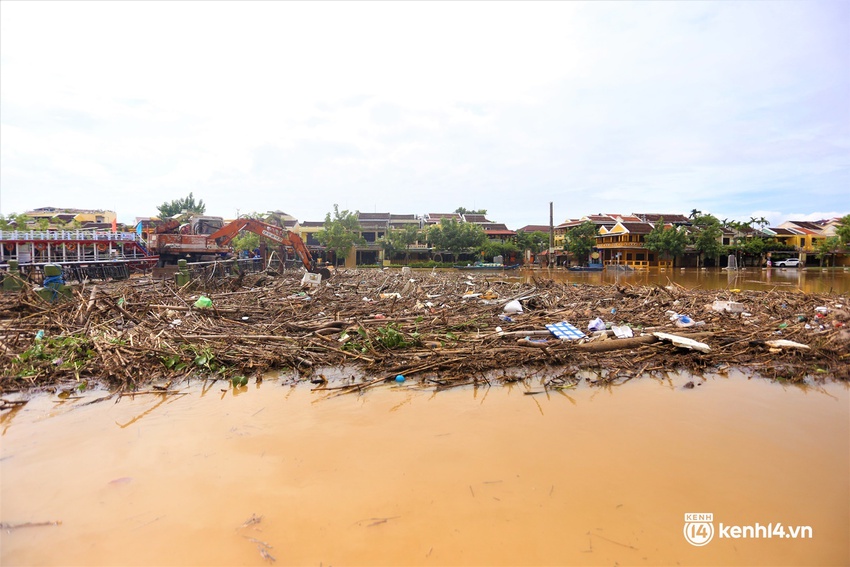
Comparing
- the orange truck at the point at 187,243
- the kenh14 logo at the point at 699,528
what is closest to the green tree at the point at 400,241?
the orange truck at the point at 187,243

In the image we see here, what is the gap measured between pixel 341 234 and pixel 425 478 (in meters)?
36.0

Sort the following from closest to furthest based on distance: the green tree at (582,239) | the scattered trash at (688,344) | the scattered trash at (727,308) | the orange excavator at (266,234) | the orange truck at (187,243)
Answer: the scattered trash at (688,344), the scattered trash at (727,308), the orange excavator at (266,234), the orange truck at (187,243), the green tree at (582,239)

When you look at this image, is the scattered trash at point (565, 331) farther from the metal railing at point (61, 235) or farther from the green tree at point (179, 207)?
the green tree at point (179, 207)

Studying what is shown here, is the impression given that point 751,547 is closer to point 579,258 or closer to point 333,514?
point 333,514

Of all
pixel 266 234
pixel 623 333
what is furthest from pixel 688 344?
pixel 266 234

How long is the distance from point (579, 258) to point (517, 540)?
4403 centimetres

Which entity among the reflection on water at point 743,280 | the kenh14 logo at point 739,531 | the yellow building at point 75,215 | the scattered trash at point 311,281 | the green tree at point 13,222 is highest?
the yellow building at point 75,215

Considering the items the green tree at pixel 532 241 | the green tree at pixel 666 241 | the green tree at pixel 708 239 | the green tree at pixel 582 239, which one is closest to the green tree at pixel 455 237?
the green tree at pixel 532 241

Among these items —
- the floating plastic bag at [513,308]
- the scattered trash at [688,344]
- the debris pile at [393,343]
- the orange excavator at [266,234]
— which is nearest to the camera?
the debris pile at [393,343]

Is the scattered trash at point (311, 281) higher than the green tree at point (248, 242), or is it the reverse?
the green tree at point (248, 242)

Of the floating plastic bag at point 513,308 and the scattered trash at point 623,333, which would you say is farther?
the floating plastic bag at point 513,308

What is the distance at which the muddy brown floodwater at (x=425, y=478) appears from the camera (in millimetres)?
2770

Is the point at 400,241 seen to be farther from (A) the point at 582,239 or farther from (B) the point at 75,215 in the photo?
(B) the point at 75,215

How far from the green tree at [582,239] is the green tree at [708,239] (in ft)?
27.8
